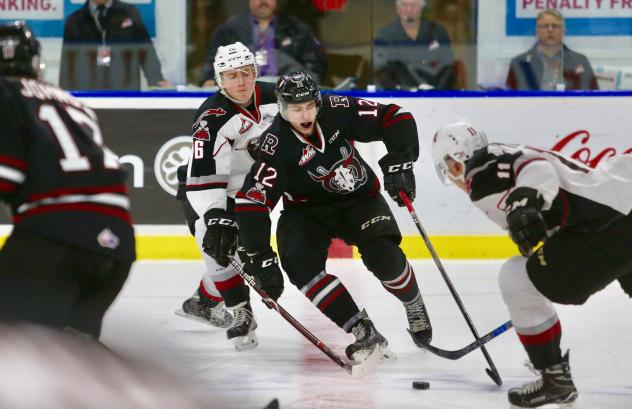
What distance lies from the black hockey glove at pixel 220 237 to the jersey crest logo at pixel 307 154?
397mm

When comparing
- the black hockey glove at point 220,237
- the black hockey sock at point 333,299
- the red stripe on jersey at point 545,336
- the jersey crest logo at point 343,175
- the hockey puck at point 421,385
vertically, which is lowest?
the hockey puck at point 421,385

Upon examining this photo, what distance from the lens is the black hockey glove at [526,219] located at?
10.3 ft

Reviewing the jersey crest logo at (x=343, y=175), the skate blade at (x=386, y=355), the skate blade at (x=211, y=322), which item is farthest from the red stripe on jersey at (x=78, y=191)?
the skate blade at (x=211, y=322)

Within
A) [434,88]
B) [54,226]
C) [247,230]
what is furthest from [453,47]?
[54,226]

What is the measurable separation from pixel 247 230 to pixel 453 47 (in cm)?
294

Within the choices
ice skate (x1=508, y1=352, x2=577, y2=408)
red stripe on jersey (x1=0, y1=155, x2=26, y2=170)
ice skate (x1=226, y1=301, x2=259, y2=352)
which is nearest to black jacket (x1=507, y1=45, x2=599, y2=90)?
ice skate (x1=226, y1=301, x2=259, y2=352)

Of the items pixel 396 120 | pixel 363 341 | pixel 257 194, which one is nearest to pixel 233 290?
pixel 257 194

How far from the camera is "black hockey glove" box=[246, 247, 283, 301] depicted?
4070mm

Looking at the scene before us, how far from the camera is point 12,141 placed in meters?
2.61

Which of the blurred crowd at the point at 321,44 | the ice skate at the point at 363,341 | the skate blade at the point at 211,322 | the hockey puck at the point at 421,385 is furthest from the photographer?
the blurred crowd at the point at 321,44

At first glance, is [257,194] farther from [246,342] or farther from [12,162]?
[12,162]

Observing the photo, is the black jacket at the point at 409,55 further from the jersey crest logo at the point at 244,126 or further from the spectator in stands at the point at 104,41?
the jersey crest logo at the point at 244,126

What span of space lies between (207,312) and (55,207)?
91.3 inches

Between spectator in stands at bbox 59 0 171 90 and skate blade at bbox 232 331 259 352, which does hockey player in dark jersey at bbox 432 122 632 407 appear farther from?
spectator in stands at bbox 59 0 171 90
